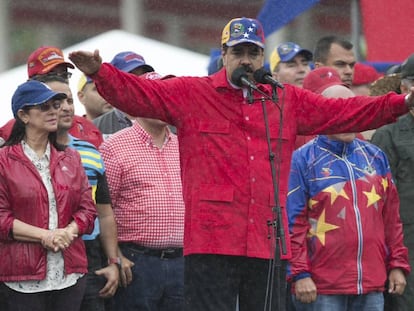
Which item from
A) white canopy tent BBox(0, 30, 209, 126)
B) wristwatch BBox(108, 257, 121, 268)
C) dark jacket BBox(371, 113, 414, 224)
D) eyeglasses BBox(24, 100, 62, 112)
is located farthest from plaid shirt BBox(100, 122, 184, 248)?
white canopy tent BBox(0, 30, 209, 126)

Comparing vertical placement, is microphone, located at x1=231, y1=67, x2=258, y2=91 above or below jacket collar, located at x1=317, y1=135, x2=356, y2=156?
above

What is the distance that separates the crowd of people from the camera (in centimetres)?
670

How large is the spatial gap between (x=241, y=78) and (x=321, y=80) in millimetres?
1970

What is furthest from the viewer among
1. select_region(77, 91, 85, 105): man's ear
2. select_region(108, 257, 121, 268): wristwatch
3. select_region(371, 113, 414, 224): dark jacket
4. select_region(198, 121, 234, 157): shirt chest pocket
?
select_region(77, 91, 85, 105): man's ear

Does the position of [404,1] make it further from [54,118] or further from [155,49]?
[54,118]

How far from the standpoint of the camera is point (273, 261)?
6613 mm

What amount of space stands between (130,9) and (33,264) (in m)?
14.7

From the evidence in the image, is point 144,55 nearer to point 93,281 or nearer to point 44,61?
point 44,61

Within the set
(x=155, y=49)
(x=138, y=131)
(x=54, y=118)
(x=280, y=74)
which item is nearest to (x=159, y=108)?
(x=54, y=118)

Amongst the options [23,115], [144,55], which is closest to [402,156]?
[23,115]

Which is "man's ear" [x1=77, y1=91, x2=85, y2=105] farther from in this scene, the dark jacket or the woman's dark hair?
the woman's dark hair

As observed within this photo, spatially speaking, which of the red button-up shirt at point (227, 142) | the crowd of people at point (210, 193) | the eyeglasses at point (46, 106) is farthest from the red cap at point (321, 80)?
the eyeglasses at point (46, 106)

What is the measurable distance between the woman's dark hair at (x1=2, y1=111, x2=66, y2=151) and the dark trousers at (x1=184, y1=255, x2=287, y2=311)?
1209mm

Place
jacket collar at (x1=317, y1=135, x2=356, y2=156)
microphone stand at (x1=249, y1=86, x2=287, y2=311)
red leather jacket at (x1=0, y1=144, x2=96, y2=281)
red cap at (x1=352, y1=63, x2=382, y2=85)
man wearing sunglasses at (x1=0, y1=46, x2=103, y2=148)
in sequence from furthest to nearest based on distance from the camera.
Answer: red cap at (x1=352, y1=63, x2=382, y2=85)
man wearing sunglasses at (x1=0, y1=46, x2=103, y2=148)
jacket collar at (x1=317, y1=135, x2=356, y2=156)
red leather jacket at (x1=0, y1=144, x2=96, y2=281)
microphone stand at (x1=249, y1=86, x2=287, y2=311)
